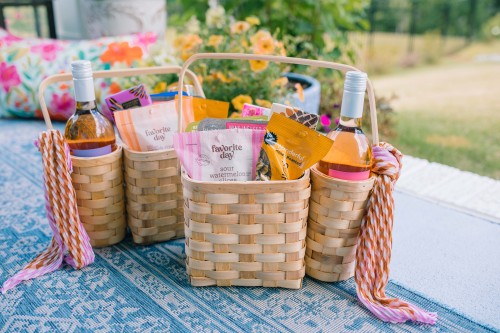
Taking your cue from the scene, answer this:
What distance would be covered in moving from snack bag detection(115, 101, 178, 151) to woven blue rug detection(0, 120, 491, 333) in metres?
0.21

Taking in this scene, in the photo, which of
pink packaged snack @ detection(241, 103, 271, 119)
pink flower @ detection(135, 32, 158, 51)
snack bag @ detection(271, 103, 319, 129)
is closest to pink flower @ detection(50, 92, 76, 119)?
pink flower @ detection(135, 32, 158, 51)

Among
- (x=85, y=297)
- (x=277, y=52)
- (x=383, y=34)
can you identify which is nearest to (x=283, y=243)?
(x=85, y=297)

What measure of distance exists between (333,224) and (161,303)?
1.02 feet

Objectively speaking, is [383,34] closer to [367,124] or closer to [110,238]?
[367,124]

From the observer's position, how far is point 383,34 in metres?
3.94

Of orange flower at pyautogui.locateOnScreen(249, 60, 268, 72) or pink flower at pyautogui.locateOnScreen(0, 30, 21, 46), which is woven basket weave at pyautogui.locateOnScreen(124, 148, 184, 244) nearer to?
orange flower at pyautogui.locateOnScreen(249, 60, 268, 72)

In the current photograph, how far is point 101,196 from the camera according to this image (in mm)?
887

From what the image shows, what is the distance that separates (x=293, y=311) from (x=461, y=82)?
2.91 m

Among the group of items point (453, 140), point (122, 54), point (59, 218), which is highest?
point (122, 54)

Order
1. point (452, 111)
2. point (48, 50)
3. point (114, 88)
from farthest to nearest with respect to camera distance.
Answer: point (452, 111)
point (48, 50)
point (114, 88)

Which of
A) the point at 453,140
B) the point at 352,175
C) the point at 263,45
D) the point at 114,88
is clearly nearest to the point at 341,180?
the point at 352,175

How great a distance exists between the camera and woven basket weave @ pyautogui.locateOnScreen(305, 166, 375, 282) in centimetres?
76

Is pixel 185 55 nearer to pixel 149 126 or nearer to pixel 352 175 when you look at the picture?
pixel 149 126

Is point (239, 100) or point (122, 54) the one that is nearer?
point (239, 100)
